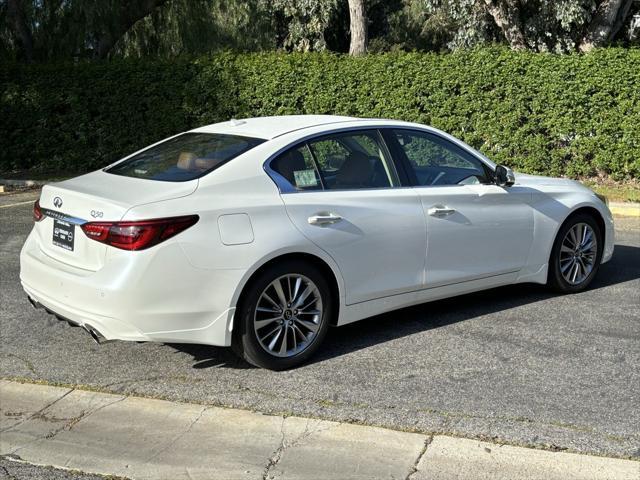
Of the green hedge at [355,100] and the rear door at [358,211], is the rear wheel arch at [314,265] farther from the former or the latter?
the green hedge at [355,100]

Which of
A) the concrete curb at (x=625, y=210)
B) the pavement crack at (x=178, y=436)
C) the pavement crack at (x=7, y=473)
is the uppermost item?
the concrete curb at (x=625, y=210)

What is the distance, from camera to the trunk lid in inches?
187

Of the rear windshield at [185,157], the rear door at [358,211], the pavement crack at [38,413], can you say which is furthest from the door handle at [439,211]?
the pavement crack at [38,413]

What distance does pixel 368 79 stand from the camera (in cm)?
1512

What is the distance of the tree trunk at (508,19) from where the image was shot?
18.4 meters

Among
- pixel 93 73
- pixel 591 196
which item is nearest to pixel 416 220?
pixel 591 196

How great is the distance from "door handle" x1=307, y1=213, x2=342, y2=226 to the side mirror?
158 centimetres

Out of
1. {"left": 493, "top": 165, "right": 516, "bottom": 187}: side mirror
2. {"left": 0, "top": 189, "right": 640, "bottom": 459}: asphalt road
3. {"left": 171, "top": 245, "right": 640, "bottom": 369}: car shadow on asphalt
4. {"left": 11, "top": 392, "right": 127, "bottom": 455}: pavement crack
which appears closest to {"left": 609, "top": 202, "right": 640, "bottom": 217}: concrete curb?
{"left": 171, "top": 245, "right": 640, "bottom": 369}: car shadow on asphalt

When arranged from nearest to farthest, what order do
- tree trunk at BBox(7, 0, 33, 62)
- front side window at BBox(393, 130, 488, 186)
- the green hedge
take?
1. front side window at BBox(393, 130, 488, 186)
2. the green hedge
3. tree trunk at BBox(7, 0, 33, 62)

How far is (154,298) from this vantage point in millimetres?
4648

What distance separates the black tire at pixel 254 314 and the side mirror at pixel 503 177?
70.3 inches

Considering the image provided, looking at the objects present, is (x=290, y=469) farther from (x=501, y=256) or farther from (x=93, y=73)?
(x=93, y=73)

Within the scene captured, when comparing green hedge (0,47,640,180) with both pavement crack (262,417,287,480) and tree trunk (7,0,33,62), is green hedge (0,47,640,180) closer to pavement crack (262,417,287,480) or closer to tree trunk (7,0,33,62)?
tree trunk (7,0,33,62)

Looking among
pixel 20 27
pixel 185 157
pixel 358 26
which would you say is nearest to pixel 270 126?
pixel 185 157
